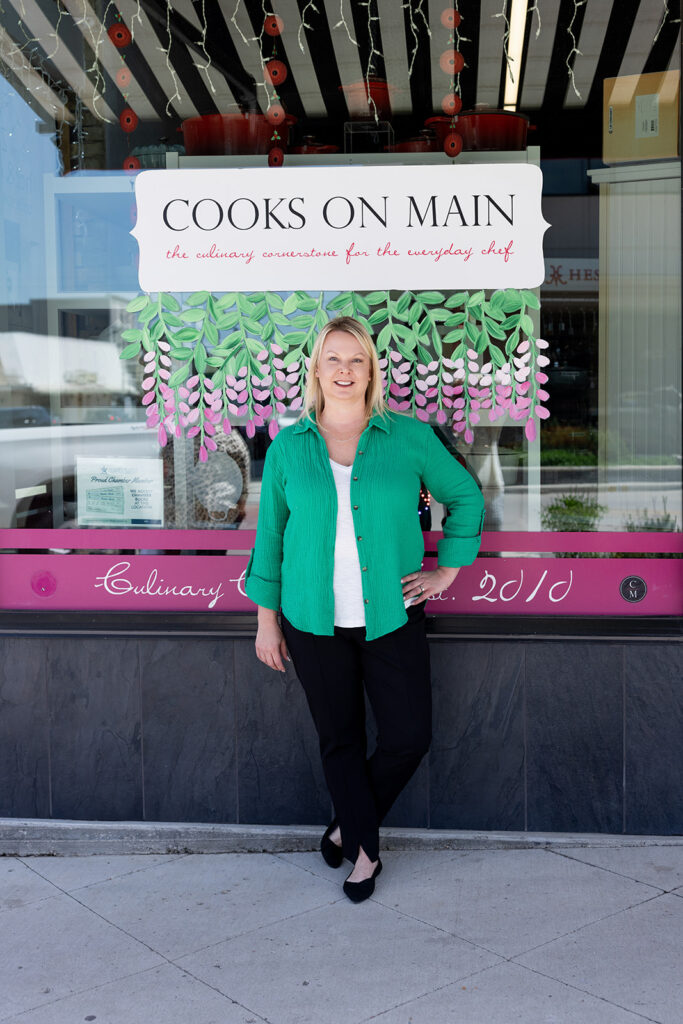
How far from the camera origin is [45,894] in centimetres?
354

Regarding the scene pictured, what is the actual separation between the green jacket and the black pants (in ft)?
0.28

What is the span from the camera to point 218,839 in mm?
3861

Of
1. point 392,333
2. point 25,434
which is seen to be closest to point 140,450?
point 25,434

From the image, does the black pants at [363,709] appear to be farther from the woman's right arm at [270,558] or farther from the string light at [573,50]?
the string light at [573,50]

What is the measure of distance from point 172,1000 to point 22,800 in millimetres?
1337

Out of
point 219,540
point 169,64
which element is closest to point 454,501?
point 219,540

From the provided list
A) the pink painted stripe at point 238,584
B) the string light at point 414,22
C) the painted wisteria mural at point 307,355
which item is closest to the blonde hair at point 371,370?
the painted wisteria mural at point 307,355

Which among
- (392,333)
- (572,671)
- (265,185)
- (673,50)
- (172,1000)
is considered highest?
(673,50)

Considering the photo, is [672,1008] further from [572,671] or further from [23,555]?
[23,555]

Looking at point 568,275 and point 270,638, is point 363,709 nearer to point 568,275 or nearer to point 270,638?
point 270,638

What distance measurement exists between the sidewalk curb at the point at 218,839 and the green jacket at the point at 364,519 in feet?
3.13

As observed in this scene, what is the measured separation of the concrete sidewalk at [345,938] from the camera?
9.25ft

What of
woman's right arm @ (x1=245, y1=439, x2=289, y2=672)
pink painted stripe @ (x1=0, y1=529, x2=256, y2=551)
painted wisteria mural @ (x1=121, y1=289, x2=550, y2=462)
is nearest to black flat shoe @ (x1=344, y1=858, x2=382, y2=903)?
woman's right arm @ (x1=245, y1=439, x2=289, y2=672)

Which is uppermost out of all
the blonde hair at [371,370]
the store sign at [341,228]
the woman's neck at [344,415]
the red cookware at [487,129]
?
the red cookware at [487,129]
